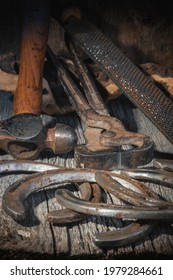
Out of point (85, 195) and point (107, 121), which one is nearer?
point (85, 195)

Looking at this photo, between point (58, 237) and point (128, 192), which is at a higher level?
point (128, 192)

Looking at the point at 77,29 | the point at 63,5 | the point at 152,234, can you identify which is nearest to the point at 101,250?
the point at 152,234

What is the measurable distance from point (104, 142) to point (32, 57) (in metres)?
0.50

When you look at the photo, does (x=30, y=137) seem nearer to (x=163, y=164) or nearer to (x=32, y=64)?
(x=32, y=64)

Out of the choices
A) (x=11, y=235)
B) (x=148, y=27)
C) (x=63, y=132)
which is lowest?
(x=11, y=235)

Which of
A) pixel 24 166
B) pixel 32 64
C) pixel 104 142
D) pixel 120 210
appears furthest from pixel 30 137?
pixel 120 210

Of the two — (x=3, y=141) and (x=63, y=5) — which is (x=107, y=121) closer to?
(x=3, y=141)

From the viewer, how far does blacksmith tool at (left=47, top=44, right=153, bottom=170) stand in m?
1.60

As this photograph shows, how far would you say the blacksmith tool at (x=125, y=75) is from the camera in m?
1.80

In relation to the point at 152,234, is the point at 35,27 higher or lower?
higher

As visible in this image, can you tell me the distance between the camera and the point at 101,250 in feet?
4.22

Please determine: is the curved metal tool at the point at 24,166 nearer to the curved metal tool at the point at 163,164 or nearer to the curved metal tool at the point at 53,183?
the curved metal tool at the point at 53,183

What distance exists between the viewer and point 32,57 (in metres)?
1.83

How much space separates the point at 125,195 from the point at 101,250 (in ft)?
0.62
